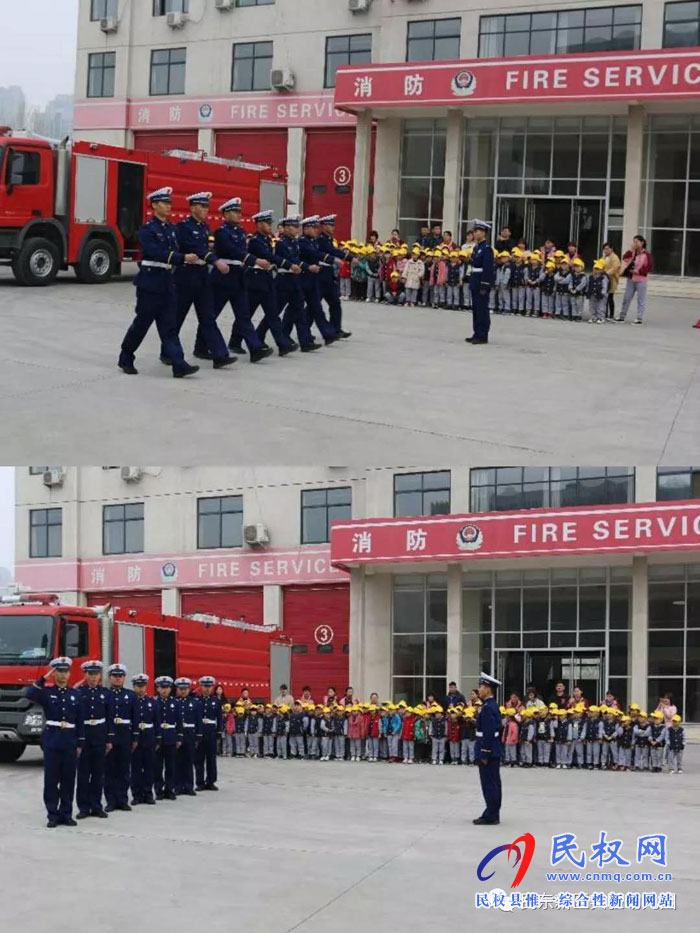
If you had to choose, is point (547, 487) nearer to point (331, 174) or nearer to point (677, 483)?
point (677, 483)

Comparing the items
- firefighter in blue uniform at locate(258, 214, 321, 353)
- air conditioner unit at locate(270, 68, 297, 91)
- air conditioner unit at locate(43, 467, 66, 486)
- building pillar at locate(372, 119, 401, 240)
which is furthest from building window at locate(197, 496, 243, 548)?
firefighter in blue uniform at locate(258, 214, 321, 353)

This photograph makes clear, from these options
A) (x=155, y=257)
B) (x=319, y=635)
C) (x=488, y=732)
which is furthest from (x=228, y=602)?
(x=488, y=732)

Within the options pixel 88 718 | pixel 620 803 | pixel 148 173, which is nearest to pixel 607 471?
pixel 148 173

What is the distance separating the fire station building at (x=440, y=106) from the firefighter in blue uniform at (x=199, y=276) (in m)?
16.5

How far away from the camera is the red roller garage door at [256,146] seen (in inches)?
1585

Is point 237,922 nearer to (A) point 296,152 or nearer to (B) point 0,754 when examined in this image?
(B) point 0,754

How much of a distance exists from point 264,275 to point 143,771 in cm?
717

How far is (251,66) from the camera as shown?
40875mm

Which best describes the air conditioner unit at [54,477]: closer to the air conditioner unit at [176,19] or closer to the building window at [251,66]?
the building window at [251,66]

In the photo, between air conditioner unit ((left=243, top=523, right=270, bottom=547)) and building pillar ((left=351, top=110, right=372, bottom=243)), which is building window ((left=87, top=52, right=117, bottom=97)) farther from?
air conditioner unit ((left=243, top=523, right=270, bottom=547))

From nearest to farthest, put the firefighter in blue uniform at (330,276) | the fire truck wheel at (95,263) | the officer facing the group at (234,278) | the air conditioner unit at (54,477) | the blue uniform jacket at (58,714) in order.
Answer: the blue uniform jacket at (58,714), the officer facing the group at (234,278), the firefighter in blue uniform at (330,276), the fire truck wheel at (95,263), the air conditioner unit at (54,477)

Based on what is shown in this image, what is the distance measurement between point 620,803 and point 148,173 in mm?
17185

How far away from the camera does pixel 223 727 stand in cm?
2530

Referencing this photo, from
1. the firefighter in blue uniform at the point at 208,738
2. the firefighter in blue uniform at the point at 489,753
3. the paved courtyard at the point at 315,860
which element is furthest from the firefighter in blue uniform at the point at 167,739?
the firefighter in blue uniform at the point at 489,753
